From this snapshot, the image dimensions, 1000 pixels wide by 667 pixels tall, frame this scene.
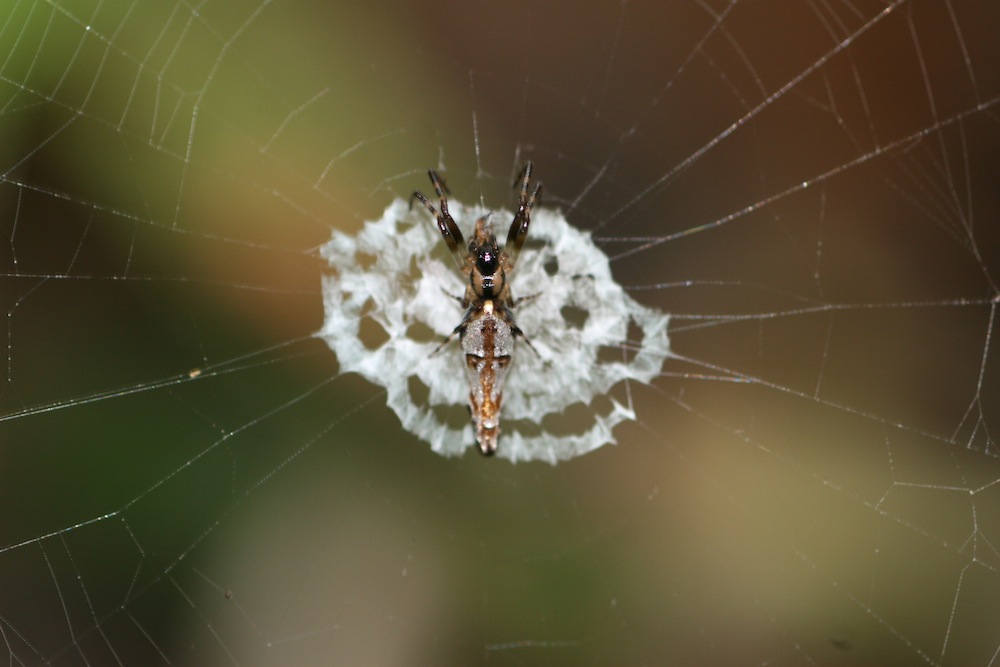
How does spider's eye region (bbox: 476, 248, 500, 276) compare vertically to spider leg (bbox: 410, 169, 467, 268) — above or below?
below

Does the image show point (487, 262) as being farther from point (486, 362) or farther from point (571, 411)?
point (571, 411)

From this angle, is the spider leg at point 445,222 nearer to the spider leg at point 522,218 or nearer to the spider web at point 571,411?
the spider leg at point 522,218

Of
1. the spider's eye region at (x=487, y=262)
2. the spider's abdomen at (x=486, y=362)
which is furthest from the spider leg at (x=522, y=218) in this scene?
the spider's abdomen at (x=486, y=362)

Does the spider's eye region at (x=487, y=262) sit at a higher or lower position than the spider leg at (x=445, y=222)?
lower

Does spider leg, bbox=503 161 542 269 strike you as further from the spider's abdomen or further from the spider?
the spider's abdomen

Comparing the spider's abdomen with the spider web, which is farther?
the spider's abdomen

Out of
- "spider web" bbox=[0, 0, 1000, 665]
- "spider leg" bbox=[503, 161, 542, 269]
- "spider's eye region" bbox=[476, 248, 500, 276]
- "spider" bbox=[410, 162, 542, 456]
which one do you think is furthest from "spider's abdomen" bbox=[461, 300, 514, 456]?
"spider web" bbox=[0, 0, 1000, 665]
